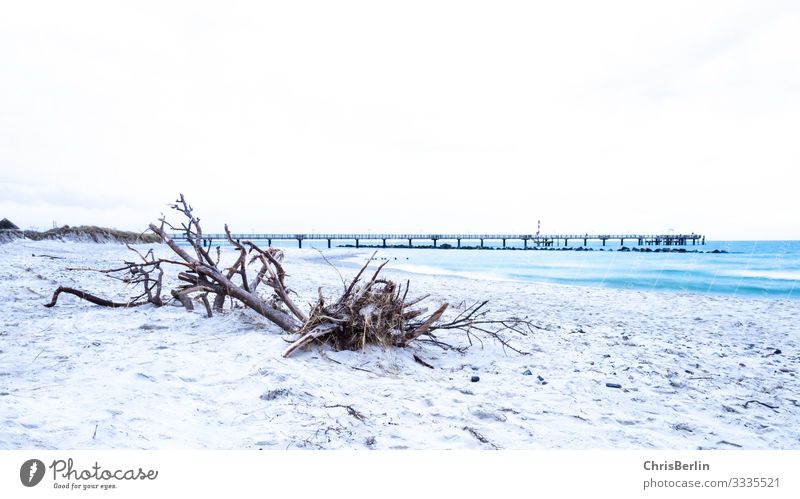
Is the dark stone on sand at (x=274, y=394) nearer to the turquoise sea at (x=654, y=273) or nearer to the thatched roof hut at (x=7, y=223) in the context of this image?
the turquoise sea at (x=654, y=273)

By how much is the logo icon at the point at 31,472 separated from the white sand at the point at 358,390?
0.12m

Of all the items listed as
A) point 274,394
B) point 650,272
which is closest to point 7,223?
point 274,394

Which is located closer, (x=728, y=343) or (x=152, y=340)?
(x=152, y=340)

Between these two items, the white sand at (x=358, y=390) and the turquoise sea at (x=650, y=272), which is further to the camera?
the turquoise sea at (x=650, y=272)

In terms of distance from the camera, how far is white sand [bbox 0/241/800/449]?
7.52 ft

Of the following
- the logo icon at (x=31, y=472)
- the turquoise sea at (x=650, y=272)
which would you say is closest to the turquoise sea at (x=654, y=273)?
the turquoise sea at (x=650, y=272)

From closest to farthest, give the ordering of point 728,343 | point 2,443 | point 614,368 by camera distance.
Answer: point 2,443 < point 614,368 < point 728,343

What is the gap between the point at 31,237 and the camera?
2930 cm

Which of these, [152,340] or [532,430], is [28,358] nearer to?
[152,340]

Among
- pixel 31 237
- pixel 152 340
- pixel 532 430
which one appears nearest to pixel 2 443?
pixel 152 340

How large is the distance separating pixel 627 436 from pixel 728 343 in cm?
398

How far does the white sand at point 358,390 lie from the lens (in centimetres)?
229

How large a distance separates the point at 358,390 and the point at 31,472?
175cm

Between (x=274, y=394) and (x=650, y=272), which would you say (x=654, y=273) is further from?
(x=274, y=394)
